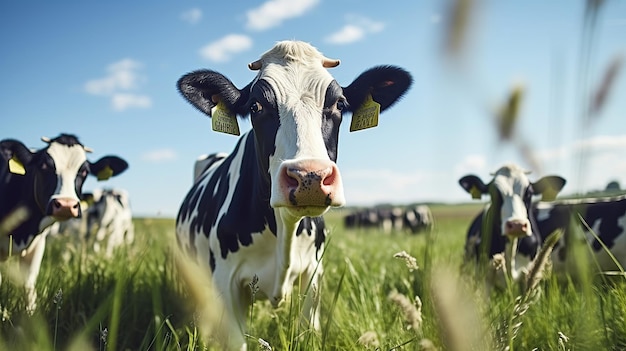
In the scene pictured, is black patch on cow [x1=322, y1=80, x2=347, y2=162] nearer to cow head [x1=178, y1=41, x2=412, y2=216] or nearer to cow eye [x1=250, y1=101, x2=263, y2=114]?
cow head [x1=178, y1=41, x2=412, y2=216]

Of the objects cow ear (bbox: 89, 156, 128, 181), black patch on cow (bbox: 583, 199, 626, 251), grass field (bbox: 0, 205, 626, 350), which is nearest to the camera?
grass field (bbox: 0, 205, 626, 350)

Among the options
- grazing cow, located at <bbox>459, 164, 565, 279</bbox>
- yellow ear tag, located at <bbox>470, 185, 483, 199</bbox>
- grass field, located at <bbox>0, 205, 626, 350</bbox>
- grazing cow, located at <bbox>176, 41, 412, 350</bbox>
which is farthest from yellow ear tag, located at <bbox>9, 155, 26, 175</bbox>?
yellow ear tag, located at <bbox>470, 185, 483, 199</bbox>

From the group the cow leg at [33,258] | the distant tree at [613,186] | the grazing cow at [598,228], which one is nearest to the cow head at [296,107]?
the distant tree at [613,186]

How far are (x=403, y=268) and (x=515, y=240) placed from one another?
4.89 feet

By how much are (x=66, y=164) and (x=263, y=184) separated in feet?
9.51

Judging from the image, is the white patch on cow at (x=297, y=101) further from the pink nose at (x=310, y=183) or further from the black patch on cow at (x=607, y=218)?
the black patch on cow at (x=607, y=218)

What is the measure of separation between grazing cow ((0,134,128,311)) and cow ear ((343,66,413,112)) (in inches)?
115

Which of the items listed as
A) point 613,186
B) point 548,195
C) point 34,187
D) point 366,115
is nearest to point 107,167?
point 34,187

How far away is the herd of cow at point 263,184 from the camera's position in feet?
8.81

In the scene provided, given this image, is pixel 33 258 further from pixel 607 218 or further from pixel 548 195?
pixel 607 218

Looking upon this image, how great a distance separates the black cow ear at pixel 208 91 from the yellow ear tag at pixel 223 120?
0.12 ft

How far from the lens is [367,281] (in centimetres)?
473

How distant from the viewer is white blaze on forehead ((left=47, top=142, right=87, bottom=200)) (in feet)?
16.5

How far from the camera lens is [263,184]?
3.43 meters
